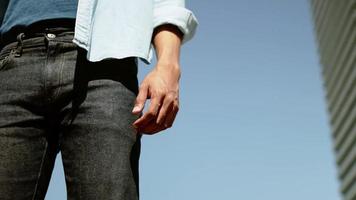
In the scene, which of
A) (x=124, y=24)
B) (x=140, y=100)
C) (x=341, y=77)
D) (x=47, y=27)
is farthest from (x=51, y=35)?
(x=341, y=77)

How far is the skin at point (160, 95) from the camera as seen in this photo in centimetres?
91

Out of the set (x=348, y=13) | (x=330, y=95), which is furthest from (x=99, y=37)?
(x=330, y=95)

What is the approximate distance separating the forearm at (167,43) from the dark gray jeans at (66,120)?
0.07 m

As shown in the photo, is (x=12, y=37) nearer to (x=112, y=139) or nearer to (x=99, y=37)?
(x=99, y=37)

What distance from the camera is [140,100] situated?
3.03 feet

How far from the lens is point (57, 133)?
39.4 inches

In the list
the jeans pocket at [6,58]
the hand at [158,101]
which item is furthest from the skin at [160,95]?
the jeans pocket at [6,58]

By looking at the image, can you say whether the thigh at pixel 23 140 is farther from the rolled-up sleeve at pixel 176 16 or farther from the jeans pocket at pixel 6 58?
the rolled-up sleeve at pixel 176 16

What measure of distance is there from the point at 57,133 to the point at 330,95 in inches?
355

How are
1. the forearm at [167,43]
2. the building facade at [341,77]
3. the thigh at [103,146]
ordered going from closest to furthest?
the thigh at [103,146] < the forearm at [167,43] < the building facade at [341,77]

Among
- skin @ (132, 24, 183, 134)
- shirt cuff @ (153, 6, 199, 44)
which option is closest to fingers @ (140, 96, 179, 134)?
skin @ (132, 24, 183, 134)

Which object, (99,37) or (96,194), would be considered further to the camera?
(99,37)

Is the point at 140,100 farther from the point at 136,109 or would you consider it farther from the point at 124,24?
the point at 124,24

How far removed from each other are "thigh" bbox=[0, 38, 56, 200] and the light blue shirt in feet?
0.41
